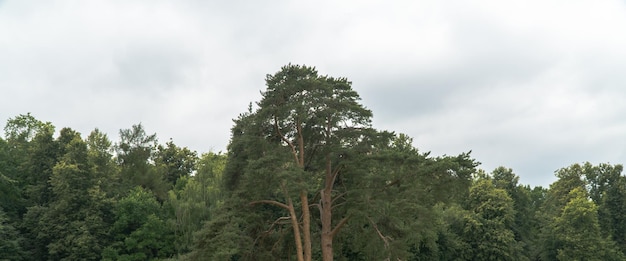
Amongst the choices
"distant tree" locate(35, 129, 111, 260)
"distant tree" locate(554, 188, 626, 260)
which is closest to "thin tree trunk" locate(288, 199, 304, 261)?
"distant tree" locate(35, 129, 111, 260)

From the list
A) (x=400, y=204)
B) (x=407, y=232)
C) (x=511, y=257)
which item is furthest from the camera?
(x=511, y=257)

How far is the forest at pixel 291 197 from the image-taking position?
19.4 m

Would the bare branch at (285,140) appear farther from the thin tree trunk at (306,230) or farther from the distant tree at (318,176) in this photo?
the thin tree trunk at (306,230)

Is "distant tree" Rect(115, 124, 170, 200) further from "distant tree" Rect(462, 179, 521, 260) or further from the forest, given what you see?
"distant tree" Rect(462, 179, 521, 260)

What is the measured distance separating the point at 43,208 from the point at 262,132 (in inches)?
859

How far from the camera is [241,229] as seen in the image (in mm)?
21094

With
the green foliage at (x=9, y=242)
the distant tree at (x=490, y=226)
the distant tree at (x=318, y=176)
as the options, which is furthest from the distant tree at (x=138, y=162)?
the distant tree at (x=490, y=226)

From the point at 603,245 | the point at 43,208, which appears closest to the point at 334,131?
the point at 43,208

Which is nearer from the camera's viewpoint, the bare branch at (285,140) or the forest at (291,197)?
the forest at (291,197)

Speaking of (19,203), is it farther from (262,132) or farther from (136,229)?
(262,132)

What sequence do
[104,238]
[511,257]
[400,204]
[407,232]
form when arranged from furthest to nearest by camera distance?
[511,257] < [104,238] < [407,232] < [400,204]

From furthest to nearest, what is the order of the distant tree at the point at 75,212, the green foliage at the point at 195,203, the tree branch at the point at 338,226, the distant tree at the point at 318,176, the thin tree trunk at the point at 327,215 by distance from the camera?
the green foliage at the point at 195,203 → the distant tree at the point at 75,212 → the thin tree trunk at the point at 327,215 → the tree branch at the point at 338,226 → the distant tree at the point at 318,176

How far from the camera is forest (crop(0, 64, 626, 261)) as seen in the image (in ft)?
63.7

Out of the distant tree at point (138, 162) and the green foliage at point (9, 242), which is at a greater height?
the distant tree at point (138, 162)
